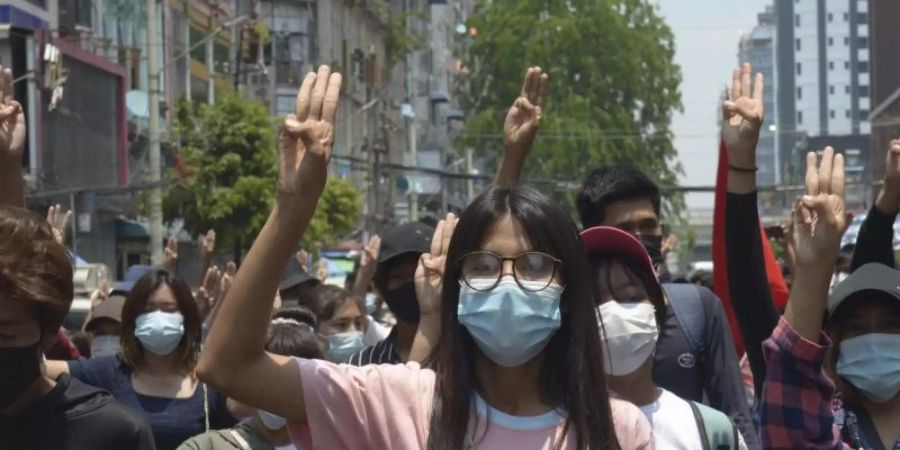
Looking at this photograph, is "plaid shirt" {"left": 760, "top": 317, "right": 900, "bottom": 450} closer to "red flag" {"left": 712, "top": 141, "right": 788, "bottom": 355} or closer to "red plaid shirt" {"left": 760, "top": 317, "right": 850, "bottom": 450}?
"red plaid shirt" {"left": 760, "top": 317, "right": 850, "bottom": 450}

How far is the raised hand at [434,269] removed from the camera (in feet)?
16.8

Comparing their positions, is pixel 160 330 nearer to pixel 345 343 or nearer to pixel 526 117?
pixel 526 117

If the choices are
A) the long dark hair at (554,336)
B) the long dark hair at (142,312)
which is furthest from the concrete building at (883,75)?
the long dark hair at (554,336)

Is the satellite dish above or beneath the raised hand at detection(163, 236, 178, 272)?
above

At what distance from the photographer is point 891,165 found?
582cm

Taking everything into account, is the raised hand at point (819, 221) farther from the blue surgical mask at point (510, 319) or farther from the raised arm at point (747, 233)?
the blue surgical mask at point (510, 319)

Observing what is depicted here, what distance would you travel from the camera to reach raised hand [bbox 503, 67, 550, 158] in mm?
5836

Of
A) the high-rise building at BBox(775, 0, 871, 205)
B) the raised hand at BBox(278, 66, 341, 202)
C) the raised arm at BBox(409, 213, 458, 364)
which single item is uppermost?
the high-rise building at BBox(775, 0, 871, 205)

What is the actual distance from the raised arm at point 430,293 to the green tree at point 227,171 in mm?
32404

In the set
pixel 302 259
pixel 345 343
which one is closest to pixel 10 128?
pixel 345 343

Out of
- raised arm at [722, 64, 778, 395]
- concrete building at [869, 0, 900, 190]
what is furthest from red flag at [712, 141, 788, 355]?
concrete building at [869, 0, 900, 190]

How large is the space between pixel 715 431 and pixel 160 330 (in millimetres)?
3469

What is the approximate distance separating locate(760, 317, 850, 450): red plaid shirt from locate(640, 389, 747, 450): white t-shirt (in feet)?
0.53

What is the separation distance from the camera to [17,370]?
429cm
